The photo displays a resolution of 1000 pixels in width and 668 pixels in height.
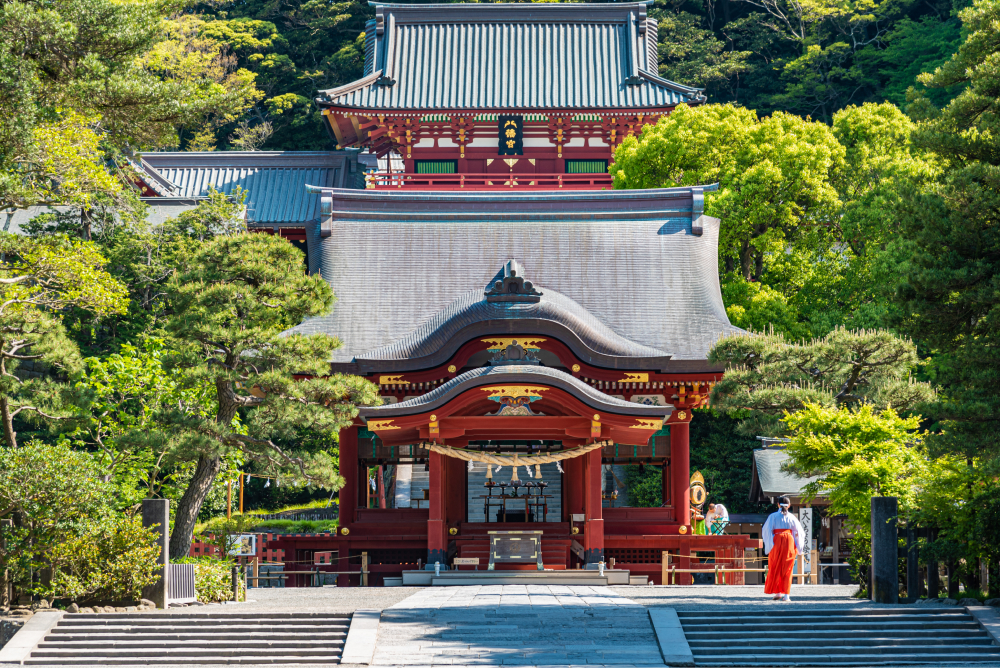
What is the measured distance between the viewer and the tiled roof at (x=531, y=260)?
22.8 meters

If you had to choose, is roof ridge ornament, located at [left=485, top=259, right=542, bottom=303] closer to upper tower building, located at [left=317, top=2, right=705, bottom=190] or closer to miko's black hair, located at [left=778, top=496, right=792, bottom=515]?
miko's black hair, located at [left=778, top=496, right=792, bottom=515]

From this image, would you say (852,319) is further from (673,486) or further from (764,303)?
(673,486)

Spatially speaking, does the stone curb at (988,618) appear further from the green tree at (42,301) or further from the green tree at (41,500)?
the green tree at (42,301)

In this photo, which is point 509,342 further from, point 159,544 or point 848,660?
point 848,660

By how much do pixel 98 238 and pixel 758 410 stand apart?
15.7 m

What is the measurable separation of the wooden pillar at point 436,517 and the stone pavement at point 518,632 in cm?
427

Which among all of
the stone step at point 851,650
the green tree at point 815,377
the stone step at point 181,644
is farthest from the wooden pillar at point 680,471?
the stone step at point 181,644

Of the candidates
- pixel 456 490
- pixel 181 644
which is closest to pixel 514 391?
pixel 456 490

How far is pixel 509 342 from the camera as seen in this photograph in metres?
20.8

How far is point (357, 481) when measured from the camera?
22.3 metres

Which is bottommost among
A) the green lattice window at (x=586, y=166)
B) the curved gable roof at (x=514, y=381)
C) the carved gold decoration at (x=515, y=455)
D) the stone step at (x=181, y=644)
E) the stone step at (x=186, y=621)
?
the stone step at (x=181, y=644)

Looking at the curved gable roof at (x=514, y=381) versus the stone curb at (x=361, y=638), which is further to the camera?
the curved gable roof at (x=514, y=381)

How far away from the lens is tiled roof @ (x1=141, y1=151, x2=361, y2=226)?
36812 mm

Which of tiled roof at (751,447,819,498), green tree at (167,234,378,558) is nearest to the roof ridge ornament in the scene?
green tree at (167,234,378,558)
